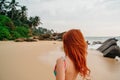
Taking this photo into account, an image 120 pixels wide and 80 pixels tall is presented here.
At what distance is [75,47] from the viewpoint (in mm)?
2521

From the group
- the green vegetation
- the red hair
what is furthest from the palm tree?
the red hair

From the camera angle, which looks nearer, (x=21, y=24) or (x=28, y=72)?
(x=28, y=72)

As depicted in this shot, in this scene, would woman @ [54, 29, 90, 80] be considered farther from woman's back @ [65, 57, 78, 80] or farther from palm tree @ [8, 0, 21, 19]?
palm tree @ [8, 0, 21, 19]

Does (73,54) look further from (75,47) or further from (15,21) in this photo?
(15,21)

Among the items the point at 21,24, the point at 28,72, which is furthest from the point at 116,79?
the point at 21,24

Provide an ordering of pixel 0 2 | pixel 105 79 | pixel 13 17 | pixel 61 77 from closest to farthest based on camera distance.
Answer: pixel 61 77
pixel 105 79
pixel 0 2
pixel 13 17

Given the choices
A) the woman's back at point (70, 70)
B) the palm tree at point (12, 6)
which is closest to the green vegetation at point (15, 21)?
the palm tree at point (12, 6)

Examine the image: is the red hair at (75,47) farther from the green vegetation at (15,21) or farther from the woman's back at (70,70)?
the green vegetation at (15,21)

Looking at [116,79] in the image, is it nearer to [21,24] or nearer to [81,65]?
[81,65]

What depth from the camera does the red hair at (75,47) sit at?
8.27 feet

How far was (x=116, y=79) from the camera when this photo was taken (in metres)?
9.14

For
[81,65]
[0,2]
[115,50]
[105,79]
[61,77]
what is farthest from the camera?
[0,2]

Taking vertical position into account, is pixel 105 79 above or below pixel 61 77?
below

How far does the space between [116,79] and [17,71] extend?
3.60m
